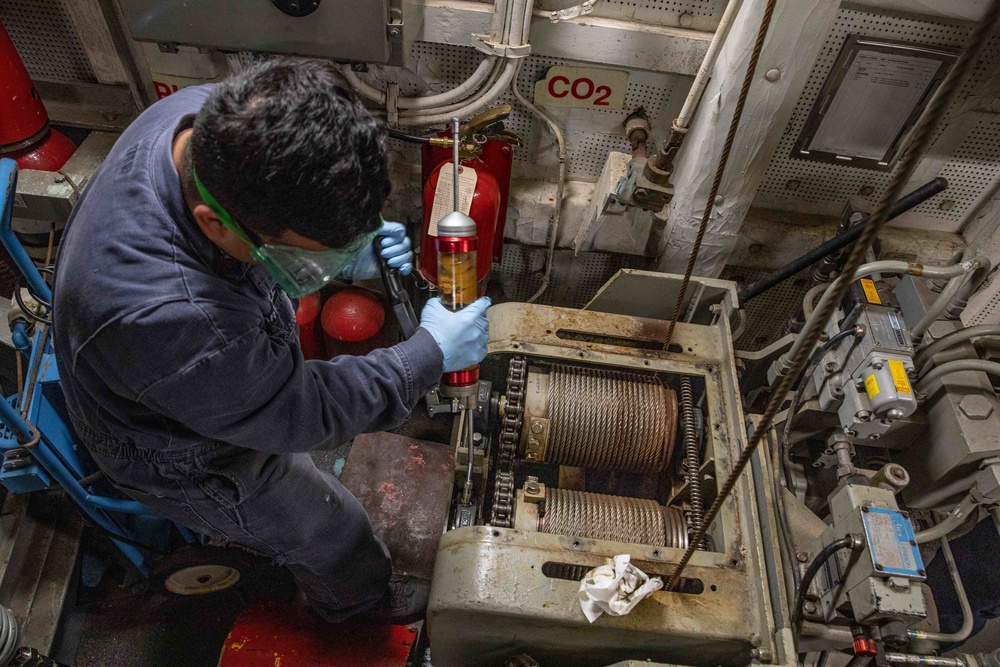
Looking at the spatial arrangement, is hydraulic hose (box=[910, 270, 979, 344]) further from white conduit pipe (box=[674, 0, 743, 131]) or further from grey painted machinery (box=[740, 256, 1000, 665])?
white conduit pipe (box=[674, 0, 743, 131])

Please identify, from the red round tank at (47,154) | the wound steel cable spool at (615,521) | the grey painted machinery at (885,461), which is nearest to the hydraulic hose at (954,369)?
the grey painted machinery at (885,461)

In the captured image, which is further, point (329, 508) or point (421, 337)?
point (329, 508)

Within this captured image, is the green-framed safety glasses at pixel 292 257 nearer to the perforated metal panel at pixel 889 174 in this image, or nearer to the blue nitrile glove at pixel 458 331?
the blue nitrile glove at pixel 458 331

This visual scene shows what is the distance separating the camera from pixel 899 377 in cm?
179

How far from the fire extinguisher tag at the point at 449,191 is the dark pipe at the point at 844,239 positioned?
117 cm

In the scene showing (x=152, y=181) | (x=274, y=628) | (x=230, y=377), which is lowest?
(x=274, y=628)

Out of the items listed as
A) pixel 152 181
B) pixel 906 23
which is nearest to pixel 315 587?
pixel 152 181

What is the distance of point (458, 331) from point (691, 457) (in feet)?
2.99

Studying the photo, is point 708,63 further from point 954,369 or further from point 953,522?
point 953,522

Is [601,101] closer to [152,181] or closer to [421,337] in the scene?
[421,337]

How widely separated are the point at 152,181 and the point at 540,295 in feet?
7.58

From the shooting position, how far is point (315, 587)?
2160 millimetres

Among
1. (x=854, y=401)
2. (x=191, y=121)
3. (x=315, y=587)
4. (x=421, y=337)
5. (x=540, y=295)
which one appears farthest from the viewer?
(x=540, y=295)

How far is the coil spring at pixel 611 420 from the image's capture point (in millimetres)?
2078
